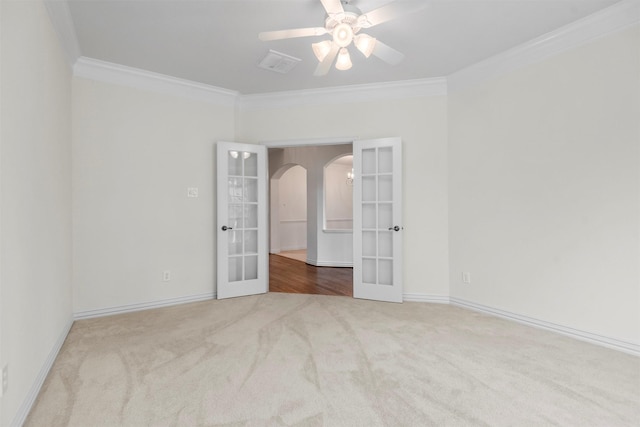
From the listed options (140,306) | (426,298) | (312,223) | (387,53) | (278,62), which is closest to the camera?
(387,53)

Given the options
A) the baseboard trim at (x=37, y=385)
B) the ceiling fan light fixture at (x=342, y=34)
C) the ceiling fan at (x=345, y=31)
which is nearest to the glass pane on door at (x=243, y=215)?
the baseboard trim at (x=37, y=385)

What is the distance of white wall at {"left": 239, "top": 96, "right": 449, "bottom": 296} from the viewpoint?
4.18m

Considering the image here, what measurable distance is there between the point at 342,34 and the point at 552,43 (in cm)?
207

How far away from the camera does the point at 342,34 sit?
2447 millimetres

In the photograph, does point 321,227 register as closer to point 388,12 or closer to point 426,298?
point 426,298

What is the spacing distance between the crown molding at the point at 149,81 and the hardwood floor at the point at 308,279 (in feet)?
8.84

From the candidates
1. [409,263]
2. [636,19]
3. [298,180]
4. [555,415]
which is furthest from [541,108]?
[298,180]

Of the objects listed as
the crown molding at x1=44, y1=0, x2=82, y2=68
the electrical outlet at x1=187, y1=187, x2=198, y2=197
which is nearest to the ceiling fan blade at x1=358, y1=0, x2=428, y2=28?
the crown molding at x1=44, y1=0, x2=82, y2=68

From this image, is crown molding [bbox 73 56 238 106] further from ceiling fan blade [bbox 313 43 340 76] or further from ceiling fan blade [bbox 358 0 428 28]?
ceiling fan blade [bbox 358 0 428 28]

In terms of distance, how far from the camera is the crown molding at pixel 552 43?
8.78 feet

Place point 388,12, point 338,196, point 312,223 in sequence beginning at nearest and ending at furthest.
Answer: point 388,12 → point 312,223 → point 338,196

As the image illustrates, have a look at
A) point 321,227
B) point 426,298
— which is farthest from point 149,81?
point 321,227

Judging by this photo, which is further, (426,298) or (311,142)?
(311,142)

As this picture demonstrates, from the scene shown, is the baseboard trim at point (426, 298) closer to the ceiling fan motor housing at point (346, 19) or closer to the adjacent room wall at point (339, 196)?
the ceiling fan motor housing at point (346, 19)
